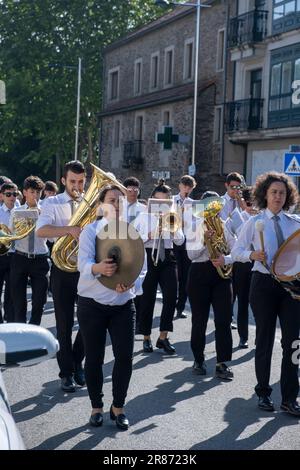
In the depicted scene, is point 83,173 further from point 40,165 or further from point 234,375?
point 40,165

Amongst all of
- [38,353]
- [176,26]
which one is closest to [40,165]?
[176,26]

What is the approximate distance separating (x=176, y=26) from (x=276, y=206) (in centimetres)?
3555

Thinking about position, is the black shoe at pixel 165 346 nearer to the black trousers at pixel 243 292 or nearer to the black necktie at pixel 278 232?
the black trousers at pixel 243 292

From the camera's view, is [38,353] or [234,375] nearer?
[38,353]

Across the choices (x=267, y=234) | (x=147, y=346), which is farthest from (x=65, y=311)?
(x=147, y=346)

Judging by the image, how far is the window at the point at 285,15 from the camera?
1276 inches

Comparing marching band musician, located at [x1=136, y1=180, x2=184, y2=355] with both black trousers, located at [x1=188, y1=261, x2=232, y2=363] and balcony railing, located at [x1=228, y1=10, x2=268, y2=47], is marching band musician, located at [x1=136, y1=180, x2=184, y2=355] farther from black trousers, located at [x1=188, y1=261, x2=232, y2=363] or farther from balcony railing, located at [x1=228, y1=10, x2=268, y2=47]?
balcony railing, located at [x1=228, y1=10, x2=268, y2=47]

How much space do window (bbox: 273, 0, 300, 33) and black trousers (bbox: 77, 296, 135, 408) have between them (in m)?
27.1

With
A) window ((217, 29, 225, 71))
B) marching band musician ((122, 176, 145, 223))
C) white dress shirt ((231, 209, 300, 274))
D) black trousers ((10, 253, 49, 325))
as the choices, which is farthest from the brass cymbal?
window ((217, 29, 225, 71))

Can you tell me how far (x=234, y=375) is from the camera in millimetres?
9156

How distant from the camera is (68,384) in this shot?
26.9 ft

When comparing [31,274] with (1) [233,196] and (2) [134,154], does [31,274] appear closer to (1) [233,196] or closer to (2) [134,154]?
(1) [233,196]

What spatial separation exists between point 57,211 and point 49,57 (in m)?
44.3

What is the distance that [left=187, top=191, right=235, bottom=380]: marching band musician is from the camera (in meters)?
9.06
